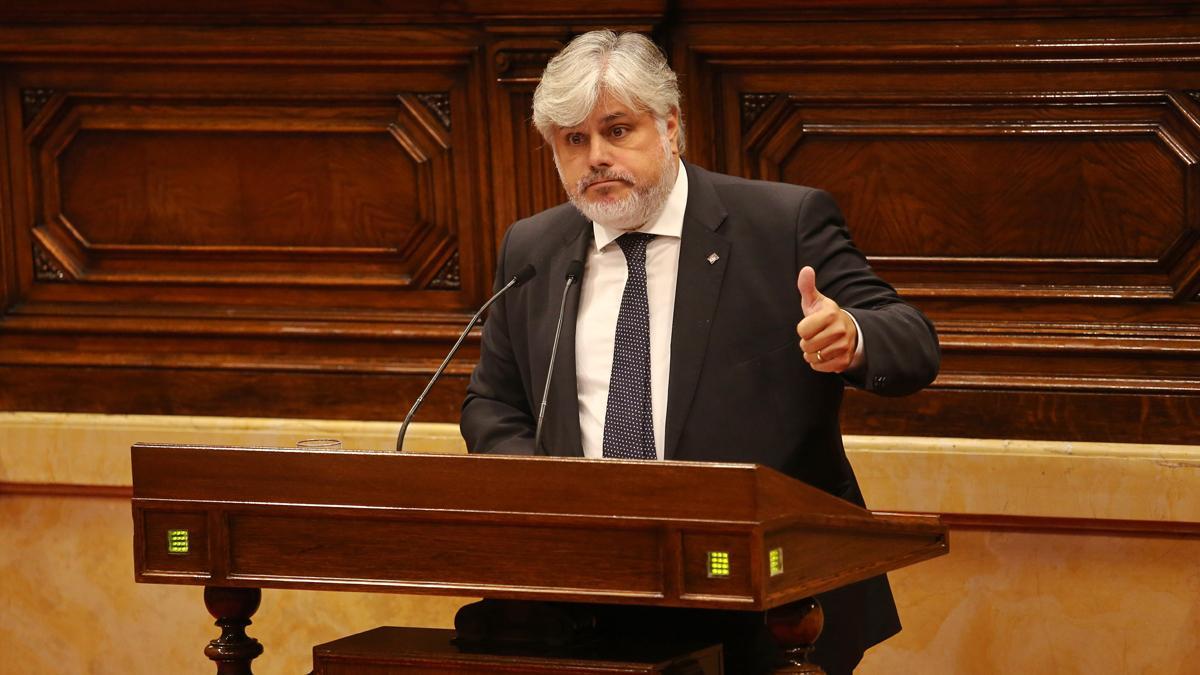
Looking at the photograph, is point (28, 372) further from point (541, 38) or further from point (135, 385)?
point (541, 38)

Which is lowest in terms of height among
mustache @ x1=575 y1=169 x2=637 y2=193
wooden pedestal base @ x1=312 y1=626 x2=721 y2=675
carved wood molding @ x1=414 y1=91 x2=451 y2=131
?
wooden pedestal base @ x1=312 y1=626 x2=721 y2=675

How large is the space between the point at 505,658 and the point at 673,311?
796mm

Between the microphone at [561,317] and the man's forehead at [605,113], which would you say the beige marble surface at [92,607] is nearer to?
the microphone at [561,317]

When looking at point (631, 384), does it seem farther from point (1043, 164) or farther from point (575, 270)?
point (1043, 164)

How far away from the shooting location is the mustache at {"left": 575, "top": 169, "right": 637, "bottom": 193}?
296 cm

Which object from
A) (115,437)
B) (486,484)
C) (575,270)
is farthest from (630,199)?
(115,437)

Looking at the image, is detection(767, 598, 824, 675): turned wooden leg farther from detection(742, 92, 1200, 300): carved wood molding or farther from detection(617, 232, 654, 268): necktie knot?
detection(742, 92, 1200, 300): carved wood molding

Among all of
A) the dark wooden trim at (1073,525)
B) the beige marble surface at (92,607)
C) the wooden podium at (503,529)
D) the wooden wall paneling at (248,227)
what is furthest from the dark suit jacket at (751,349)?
the beige marble surface at (92,607)

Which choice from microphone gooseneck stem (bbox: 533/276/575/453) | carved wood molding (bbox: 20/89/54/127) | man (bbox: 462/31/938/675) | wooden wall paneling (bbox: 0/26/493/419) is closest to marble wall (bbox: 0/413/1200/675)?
wooden wall paneling (bbox: 0/26/493/419)

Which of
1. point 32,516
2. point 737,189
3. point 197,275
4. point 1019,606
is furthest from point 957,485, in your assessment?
point 32,516

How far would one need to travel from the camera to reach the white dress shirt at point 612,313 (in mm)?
2910

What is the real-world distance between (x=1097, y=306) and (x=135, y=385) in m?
2.60

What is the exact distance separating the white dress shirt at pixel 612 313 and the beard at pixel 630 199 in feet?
0.09

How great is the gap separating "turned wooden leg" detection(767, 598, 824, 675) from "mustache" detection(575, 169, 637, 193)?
910 mm
